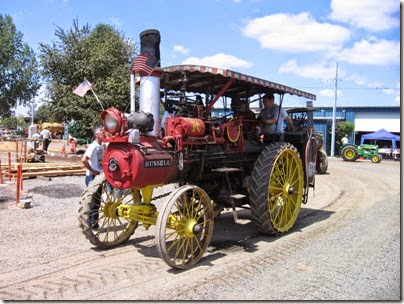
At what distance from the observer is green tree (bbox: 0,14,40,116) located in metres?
33.8

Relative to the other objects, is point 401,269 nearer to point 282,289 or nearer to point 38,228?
point 282,289

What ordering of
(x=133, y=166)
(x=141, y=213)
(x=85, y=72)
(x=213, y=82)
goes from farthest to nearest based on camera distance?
(x=85, y=72)
(x=213, y=82)
(x=141, y=213)
(x=133, y=166)

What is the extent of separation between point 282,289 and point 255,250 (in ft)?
4.64

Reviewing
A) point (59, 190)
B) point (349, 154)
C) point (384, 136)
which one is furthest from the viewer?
point (384, 136)

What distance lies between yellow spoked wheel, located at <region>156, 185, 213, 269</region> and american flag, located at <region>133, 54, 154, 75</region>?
140cm

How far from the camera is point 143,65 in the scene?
16.1 ft

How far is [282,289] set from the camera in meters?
4.20

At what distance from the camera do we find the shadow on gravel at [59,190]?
31.7ft

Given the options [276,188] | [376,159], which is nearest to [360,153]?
[376,159]

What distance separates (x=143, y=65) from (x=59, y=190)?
629 cm

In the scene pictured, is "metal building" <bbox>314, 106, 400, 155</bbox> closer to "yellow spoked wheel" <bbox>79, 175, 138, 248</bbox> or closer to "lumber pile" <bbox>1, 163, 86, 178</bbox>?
"lumber pile" <bbox>1, 163, 86, 178</bbox>

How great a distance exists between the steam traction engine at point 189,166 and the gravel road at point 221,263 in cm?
29

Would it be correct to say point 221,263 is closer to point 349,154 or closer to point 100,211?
point 100,211

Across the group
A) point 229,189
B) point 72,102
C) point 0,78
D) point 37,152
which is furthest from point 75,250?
point 0,78
